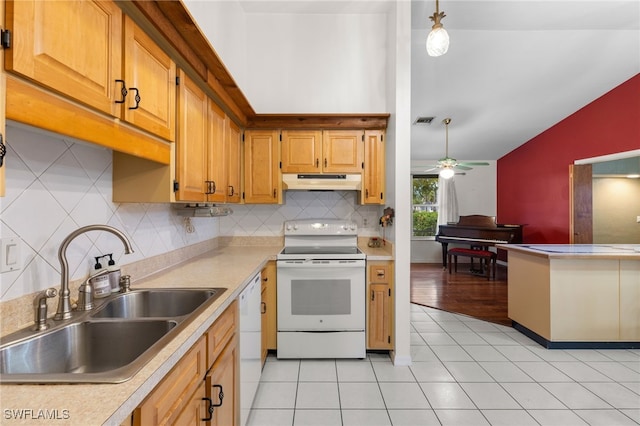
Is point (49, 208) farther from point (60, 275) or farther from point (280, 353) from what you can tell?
point (280, 353)

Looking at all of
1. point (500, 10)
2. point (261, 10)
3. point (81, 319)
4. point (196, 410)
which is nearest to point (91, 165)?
point (81, 319)

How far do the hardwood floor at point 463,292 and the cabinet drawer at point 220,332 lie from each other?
10.6ft

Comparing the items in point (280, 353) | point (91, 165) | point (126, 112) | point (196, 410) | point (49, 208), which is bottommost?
point (280, 353)

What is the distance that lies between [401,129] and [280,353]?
219cm

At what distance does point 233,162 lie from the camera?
2.58 metres

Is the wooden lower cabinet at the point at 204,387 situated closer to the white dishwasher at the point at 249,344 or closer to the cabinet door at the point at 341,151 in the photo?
the white dishwasher at the point at 249,344

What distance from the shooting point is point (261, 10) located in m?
3.07

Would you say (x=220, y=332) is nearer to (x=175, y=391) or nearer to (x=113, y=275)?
(x=175, y=391)

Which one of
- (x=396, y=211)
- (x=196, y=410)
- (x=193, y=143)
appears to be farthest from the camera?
(x=396, y=211)

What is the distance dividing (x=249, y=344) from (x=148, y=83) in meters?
1.53

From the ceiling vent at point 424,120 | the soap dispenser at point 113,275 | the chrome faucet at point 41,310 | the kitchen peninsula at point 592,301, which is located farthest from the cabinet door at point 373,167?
the ceiling vent at point 424,120

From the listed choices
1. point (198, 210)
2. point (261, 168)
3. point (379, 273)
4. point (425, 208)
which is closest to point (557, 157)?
point (425, 208)

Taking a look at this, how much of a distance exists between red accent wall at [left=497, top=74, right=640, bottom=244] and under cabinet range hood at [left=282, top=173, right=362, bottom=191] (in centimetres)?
423

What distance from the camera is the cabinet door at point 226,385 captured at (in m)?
1.21
